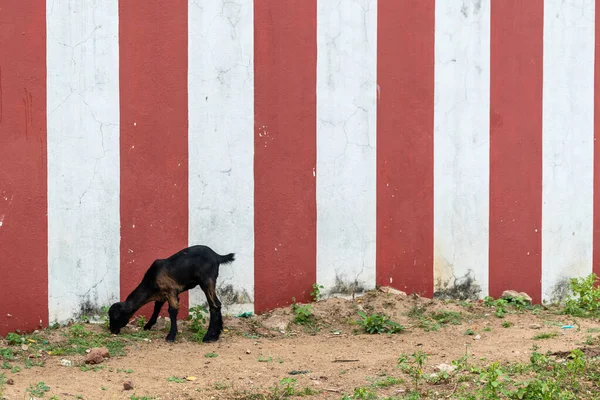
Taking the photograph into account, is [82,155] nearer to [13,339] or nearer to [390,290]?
[13,339]

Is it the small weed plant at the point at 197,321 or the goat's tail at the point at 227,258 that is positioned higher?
the goat's tail at the point at 227,258

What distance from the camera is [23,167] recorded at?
25.3 ft

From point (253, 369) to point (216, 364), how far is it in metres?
0.31

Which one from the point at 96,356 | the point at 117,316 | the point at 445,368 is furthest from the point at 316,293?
the point at 96,356

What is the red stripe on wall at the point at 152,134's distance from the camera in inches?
320

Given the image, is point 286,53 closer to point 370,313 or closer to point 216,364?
point 370,313

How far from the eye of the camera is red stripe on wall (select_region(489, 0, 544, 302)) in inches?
381

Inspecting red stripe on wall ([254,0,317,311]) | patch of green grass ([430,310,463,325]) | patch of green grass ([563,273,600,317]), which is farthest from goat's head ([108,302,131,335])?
patch of green grass ([563,273,600,317])

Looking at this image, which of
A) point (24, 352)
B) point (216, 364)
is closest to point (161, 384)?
point (216, 364)

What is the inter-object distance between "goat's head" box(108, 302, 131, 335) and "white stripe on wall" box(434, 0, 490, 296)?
3.39 m

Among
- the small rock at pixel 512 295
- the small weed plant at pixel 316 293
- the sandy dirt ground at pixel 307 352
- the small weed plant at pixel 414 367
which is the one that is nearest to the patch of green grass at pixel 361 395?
the sandy dirt ground at pixel 307 352

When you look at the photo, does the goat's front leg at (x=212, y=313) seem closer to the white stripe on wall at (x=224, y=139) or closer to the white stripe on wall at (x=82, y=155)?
the white stripe on wall at (x=224, y=139)

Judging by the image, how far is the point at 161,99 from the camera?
824 centimetres

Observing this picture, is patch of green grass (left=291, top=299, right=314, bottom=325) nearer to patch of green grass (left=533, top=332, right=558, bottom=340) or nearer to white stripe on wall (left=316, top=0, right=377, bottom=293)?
white stripe on wall (left=316, top=0, right=377, bottom=293)
